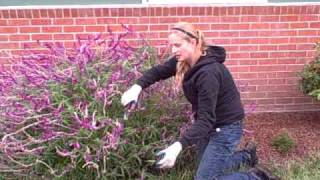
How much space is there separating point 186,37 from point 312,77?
85.6 inches

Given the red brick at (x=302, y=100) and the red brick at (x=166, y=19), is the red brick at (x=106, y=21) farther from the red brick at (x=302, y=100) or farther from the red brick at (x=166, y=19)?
the red brick at (x=302, y=100)

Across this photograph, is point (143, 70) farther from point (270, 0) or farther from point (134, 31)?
point (270, 0)

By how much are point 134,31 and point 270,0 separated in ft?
4.83

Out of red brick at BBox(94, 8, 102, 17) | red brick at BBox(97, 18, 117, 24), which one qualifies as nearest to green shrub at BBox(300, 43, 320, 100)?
red brick at BBox(97, 18, 117, 24)

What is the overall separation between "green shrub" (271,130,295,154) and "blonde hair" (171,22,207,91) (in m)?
1.43

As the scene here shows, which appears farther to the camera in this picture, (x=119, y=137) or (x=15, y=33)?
(x=15, y=33)

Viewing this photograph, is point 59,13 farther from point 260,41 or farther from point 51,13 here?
point 260,41

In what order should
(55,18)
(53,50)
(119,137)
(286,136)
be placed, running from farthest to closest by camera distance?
(55,18) → (286,136) → (53,50) → (119,137)

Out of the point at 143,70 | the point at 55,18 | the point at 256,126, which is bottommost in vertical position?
the point at 256,126

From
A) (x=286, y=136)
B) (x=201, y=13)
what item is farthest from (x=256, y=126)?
(x=201, y=13)

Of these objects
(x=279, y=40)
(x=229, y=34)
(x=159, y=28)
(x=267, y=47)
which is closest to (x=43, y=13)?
(x=159, y=28)

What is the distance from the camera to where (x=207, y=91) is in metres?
3.73

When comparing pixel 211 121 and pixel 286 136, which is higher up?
pixel 211 121

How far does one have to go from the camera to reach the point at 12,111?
4270 mm
